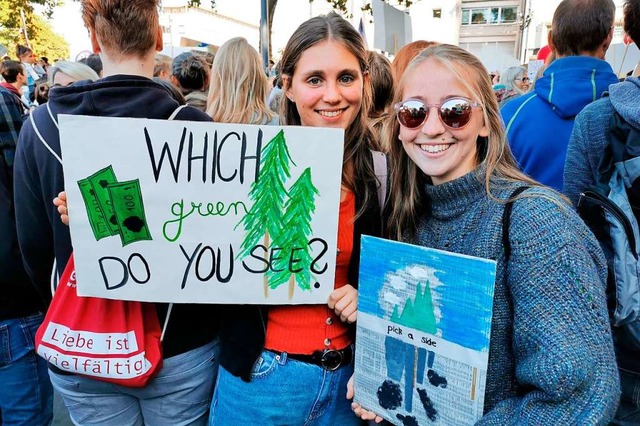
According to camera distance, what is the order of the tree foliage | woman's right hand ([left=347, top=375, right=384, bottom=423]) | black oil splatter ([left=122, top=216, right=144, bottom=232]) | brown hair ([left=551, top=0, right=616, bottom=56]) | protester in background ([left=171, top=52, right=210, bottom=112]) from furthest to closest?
the tree foliage
protester in background ([left=171, top=52, right=210, bottom=112])
brown hair ([left=551, top=0, right=616, bottom=56])
black oil splatter ([left=122, top=216, right=144, bottom=232])
woman's right hand ([left=347, top=375, right=384, bottom=423])

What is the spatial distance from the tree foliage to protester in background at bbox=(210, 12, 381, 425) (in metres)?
23.2

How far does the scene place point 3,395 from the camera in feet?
6.34

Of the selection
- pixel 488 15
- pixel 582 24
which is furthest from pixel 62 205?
pixel 488 15

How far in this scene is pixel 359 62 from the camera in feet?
5.37

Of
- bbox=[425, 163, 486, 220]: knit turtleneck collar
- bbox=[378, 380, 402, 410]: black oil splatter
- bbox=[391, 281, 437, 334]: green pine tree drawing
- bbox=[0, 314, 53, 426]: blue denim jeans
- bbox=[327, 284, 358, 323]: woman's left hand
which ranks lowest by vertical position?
bbox=[0, 314, 53, 426]: blue denim jeans

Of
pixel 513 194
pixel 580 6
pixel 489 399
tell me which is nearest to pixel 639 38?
pixel 580 6

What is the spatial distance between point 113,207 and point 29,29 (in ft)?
111

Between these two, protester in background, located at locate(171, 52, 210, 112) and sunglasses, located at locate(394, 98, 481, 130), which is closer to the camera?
sunglasses, located at locate(394, 98, 481, 130)

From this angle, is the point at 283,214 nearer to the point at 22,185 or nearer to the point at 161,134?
the point at 161,134

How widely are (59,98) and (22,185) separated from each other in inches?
13.0

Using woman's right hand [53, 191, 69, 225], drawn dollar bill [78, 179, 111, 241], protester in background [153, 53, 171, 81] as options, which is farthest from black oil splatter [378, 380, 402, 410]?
protester in background [153, 53, 171, 81]

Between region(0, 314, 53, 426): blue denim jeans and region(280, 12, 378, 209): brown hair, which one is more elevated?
region(280, 12, 378, 209): brown hair

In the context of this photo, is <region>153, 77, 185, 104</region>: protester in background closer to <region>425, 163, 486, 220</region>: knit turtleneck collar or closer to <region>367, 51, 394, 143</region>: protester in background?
<region>425, 163, 486, 220</region>: knit turtleneck collar

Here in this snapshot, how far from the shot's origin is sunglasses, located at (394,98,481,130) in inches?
45.0
